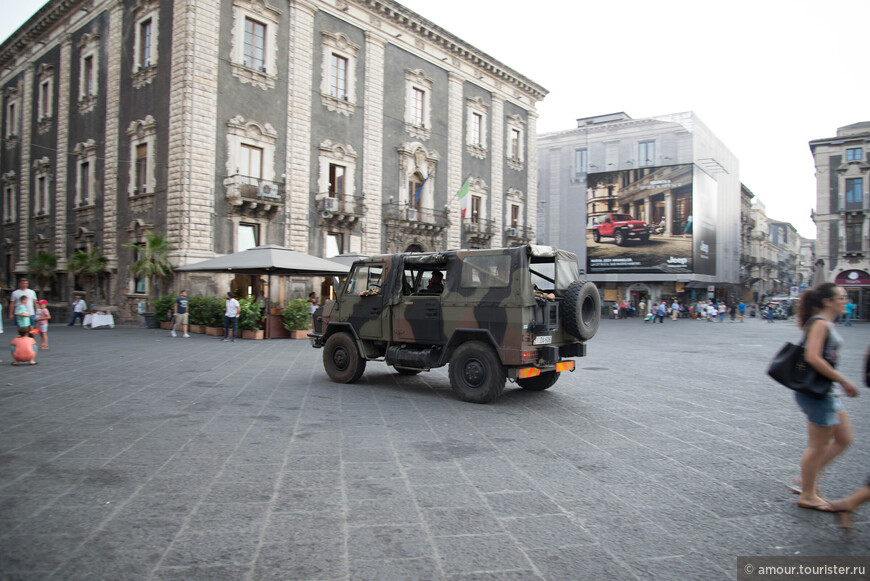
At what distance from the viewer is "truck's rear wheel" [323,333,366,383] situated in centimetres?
922

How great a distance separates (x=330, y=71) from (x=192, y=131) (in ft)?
25.7

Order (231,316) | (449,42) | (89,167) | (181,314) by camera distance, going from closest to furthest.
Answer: (231,316), (181,314), (89,167), (449,42)

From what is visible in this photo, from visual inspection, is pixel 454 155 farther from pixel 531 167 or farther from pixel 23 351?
pixel 23 351

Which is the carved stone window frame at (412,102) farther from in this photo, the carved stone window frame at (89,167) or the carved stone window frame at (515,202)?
the carved stone window frame at (89,167)

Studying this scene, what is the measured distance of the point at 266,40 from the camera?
23.8 meters

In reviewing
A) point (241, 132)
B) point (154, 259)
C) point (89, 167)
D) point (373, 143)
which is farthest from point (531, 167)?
point (89, 167)

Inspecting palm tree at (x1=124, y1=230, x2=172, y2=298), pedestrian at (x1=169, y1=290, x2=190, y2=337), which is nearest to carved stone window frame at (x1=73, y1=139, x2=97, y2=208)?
palm tree at (x1=124, y1=230, x2=172, y2=298)

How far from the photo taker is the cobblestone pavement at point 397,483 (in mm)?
3189

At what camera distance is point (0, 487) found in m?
4.19

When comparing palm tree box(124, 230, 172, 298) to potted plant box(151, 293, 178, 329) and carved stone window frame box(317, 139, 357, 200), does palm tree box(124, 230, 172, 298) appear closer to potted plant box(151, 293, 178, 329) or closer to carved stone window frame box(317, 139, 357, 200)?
potted plant box(151, 293, 178, 329)

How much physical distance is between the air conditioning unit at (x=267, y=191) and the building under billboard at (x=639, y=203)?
3110cm

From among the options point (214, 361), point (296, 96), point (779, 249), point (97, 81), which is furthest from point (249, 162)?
point (779, 249)

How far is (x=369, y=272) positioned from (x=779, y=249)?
112 metres

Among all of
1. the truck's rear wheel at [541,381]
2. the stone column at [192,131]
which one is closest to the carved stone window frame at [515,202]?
the stone column at [192,131]
